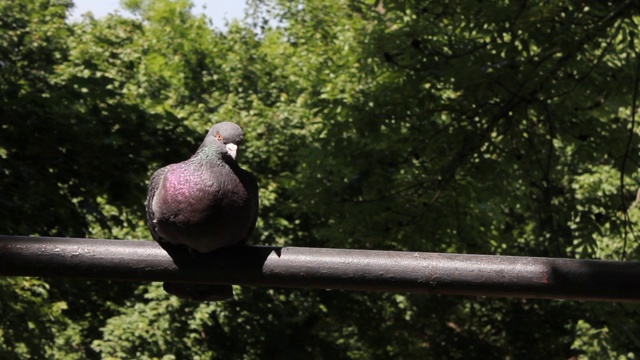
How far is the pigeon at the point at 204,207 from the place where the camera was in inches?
71.6

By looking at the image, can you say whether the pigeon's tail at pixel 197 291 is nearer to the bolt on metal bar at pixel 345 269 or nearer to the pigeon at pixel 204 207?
the pigeon at pixel 204 207

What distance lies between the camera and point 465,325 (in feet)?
47.1

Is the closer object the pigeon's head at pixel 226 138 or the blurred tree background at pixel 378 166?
the pigeon's head at pixel 226 138

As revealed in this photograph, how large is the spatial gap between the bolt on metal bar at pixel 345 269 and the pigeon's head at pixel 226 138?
0.46m

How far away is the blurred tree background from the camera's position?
648 cm

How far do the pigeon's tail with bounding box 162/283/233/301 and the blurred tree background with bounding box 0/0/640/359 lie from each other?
385 centimetres

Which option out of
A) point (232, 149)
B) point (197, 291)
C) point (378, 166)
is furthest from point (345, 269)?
point (378, 166)

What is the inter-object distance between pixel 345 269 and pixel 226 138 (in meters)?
0.61

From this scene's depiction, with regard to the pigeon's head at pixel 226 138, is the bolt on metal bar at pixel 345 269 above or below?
below

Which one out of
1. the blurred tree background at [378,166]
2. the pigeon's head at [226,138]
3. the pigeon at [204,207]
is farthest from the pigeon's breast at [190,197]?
the blurred tree background at [378,166]

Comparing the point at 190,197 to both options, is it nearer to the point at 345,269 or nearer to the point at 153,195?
the point at 153,195

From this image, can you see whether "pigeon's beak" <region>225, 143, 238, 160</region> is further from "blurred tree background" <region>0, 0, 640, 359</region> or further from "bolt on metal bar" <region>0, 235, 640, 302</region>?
"blurred tree background" <region>0, 0, 640, 359</region>

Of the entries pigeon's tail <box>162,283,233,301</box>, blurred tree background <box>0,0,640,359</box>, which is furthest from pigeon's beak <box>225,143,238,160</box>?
blurred tree background <box>0,0,640,359</box>

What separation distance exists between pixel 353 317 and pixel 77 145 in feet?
26.6
